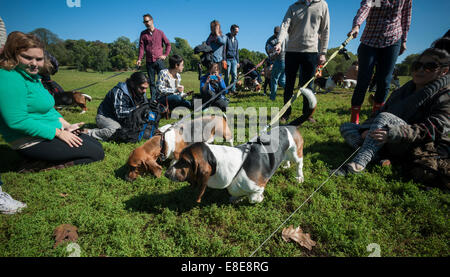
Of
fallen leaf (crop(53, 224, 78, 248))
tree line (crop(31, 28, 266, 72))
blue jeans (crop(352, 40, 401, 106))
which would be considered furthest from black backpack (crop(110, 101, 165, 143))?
tree line (crop(31, 28, 266, 72))

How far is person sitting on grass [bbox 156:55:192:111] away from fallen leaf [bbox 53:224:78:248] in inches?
164

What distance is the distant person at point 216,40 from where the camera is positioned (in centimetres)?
772

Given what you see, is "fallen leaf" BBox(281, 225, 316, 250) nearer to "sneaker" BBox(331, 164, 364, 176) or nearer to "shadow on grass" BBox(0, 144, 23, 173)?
"sneaker" BBox(331, 164, 364, 176)

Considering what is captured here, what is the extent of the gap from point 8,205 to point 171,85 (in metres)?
4.43

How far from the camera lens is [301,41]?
168 inches

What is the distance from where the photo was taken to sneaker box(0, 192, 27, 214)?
89.8 inches

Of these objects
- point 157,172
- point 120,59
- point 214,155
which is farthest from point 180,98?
point 120,59

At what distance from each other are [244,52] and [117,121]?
54333mm

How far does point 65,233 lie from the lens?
2098 mm

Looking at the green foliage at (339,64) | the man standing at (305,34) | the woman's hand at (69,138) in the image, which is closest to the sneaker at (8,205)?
the woman's hand at (69,138)

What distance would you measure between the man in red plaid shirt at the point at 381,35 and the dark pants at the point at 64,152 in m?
5.02

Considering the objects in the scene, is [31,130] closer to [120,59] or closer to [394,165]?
[394,165]

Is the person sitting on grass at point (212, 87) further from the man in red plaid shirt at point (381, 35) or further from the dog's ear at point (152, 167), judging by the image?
the man in red plaid shirt at point (381, 35)

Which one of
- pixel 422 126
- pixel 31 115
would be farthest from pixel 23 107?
pixel 422 126
